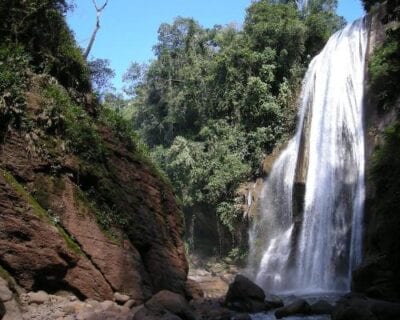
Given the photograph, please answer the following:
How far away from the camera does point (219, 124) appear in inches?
1438

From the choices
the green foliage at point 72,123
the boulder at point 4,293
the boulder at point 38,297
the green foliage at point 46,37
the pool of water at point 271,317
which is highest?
the green foliage at point 46,37

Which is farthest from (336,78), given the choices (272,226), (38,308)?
(38,308)

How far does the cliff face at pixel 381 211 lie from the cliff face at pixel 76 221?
6188mm

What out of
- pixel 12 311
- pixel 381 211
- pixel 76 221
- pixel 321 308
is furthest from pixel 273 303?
pixel 12 311

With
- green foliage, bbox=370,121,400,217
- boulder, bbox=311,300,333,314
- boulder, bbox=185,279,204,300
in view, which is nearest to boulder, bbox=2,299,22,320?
boulder, bbox=185,279,204,300

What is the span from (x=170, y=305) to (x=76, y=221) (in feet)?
10.6

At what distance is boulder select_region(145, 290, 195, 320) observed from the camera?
12086 mm

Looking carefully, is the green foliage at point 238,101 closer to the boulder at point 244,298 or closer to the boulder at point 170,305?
the boulder at point 244,298

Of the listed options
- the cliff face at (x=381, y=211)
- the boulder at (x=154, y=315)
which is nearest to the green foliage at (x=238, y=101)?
the cliff face at (x=381, y=211)

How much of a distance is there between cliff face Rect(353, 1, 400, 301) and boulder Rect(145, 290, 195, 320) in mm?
6124

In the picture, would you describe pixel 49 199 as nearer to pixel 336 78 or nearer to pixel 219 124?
pixel 336 78

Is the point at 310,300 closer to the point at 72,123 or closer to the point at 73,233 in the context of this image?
the point at 73,233

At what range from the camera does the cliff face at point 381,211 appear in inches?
609

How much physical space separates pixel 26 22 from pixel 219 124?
22.5 meters
